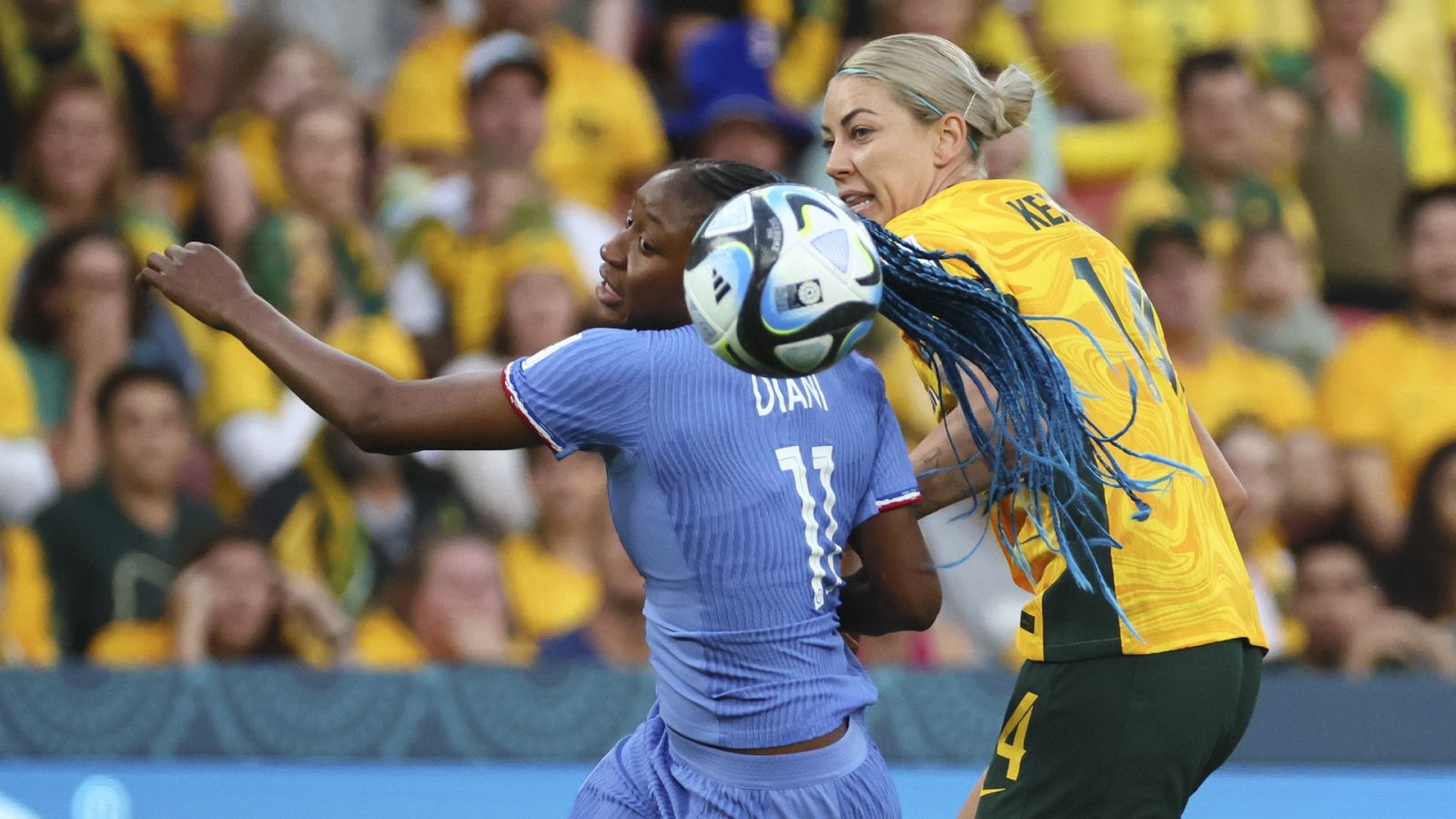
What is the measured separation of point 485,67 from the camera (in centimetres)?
775

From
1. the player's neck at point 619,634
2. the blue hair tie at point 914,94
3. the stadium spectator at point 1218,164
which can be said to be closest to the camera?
the blue hair tie at point 914,94

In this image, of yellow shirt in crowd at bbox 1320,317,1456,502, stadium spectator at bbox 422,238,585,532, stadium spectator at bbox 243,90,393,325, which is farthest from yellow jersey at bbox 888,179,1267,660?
yellow shirt in crowd at bbox 1320,317,1456,502

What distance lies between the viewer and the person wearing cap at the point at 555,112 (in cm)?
791

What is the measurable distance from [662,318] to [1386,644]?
477cm

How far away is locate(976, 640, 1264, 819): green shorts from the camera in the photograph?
3.24 m

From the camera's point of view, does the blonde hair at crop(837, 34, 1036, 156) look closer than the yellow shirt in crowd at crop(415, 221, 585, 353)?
Yes

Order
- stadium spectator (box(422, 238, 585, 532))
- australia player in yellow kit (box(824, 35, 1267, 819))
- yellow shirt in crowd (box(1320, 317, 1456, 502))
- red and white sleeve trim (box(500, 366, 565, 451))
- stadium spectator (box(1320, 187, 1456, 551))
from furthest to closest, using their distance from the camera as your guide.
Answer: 1. yellow shirt in crowd (box(1320, 317, 1456, 502))
2. stadium spectator (box(1320, 187, 1456, 551))
3. stadium spectator (box(422, 238, 585, 532))
4. australia player in yellow kit (box(824, 35, 1267, 819))
5. red and white sleeve trim (box(500, 366, 565, 451))

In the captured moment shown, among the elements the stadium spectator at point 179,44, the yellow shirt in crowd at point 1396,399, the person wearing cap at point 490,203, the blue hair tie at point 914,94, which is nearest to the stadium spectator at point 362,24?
the stadium spectator at point 179,44

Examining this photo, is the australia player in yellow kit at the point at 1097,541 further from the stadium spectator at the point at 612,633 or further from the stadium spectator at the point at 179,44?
the stadium spectator at the point at 179,44

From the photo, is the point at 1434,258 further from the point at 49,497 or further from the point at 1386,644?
the point at 49,497

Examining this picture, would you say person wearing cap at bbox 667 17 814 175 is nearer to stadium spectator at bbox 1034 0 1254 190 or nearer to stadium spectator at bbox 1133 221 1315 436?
stadium spectator at bbox 1034 0 1254 190

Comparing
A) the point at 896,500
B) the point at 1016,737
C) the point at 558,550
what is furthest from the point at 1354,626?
the point at 896,500

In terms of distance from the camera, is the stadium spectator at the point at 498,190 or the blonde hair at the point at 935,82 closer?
the blonde hair at the point at 935,82

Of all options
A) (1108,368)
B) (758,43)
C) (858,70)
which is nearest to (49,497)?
(758,43)
